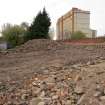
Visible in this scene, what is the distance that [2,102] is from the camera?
6.52m

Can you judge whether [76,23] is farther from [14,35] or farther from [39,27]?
[39,27]

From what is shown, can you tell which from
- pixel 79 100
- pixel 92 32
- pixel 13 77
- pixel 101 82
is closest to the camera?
pixel 79 100

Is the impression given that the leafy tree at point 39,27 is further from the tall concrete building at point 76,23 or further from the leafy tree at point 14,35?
the tall concrete building at point 76,23

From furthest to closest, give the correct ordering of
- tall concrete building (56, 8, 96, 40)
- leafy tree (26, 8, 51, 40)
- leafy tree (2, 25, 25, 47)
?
1. tall concrete building (56, 8, 96, 40)
2. leafy tree (2, 25, 25, 47)
3. leafy tree (26, 8, 51, 40)

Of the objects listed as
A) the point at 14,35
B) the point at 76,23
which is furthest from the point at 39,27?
the point at 76,23

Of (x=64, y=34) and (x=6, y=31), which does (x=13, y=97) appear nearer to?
(x=6, y=31)

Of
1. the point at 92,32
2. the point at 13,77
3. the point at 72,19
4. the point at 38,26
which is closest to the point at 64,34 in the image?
the point at 72,19

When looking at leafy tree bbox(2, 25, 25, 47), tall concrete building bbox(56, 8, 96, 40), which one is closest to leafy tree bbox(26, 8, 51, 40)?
leafy tree bbox(2, 25, 25, 47)

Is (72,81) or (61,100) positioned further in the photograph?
(72,81)

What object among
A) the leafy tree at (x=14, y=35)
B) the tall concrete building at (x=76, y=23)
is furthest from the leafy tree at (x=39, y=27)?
the tall concrete building at (x=76, y=23)

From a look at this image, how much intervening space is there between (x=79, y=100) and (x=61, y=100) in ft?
1.40

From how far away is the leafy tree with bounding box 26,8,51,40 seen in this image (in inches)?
1209

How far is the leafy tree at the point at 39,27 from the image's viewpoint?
101ft

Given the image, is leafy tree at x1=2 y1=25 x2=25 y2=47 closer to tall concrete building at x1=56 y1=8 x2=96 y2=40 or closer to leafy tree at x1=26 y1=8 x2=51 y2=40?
leafy tree at x1=26 y1=8 x2=51 y2=40
